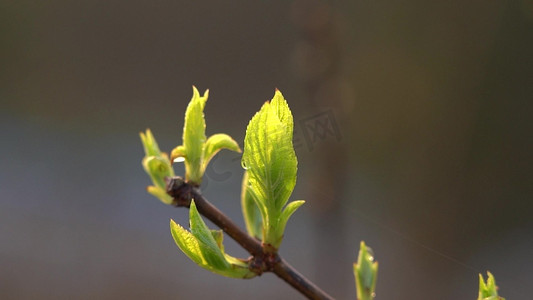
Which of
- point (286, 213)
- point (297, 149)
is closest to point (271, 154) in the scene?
point (286, 213)

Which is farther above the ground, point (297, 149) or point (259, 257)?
point (297, 149)

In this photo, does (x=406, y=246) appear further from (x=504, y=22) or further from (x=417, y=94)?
(x=504, y=22)

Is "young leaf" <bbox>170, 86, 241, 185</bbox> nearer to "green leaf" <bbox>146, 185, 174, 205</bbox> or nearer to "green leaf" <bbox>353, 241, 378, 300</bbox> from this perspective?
"green leaf" <bbox>146, 185, 174, 205</bbox>

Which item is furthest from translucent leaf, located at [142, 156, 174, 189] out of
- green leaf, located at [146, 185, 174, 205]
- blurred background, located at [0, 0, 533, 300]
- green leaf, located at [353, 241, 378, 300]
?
blurred background, located at [0, 0, 533, 300]

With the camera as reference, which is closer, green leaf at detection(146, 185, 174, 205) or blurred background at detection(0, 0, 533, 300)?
green leaf at detection(146, 185, 174, 205)

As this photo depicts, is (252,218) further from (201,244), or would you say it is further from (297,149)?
(297,149)

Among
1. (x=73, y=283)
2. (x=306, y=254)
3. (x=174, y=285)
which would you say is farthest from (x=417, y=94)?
(x=73, y=283)
